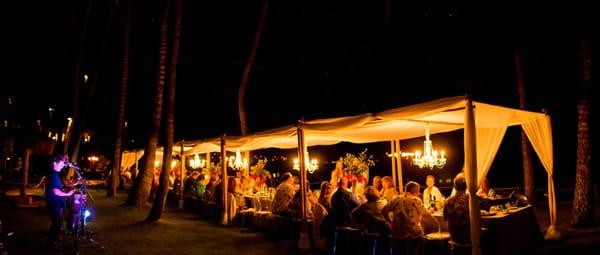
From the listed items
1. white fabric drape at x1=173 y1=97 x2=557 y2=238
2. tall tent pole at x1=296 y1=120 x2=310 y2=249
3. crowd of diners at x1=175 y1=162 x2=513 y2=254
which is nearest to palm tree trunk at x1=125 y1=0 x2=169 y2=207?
white fabric drape at x1=173 y1=97 x2=557 y2=238

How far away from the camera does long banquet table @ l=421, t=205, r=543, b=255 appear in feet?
23.2

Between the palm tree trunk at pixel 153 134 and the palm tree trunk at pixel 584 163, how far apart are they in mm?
11833

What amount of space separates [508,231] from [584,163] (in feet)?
17.2

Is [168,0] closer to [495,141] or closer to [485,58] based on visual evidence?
[495,141]

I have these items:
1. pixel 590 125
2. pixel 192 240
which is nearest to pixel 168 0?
pixel 192 240

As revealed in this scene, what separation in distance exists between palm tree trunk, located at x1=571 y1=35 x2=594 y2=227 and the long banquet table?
353 cm

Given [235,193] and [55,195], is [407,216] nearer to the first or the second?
[55,195]

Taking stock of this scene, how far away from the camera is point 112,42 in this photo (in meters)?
27.8

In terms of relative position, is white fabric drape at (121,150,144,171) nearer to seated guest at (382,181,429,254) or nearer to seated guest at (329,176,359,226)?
seated guest at (329,176,359,226)

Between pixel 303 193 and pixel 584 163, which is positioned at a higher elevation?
pixel 584 163

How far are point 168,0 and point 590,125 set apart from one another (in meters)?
13.0

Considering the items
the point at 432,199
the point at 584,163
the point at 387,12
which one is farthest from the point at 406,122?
the point at 387,12

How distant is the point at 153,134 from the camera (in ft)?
52.4

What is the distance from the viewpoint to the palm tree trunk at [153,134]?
1466 cm
